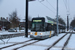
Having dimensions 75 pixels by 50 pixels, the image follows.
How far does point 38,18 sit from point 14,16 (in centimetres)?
3686

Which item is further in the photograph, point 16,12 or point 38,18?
point 16,12

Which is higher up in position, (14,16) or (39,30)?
(14,16)

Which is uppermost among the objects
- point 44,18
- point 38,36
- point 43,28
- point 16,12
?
point 16,12

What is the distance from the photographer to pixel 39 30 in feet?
57.1

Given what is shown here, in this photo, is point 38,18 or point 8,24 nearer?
point 38,18

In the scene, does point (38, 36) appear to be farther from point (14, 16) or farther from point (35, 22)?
point (14, 16)

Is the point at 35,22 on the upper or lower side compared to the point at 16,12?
lower

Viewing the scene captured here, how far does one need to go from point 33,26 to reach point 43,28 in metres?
1.53

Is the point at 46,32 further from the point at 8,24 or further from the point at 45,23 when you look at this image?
the point at 8,24

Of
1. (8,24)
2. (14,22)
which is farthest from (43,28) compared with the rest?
(8,24)

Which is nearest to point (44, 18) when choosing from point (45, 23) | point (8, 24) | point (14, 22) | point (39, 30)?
point (45, 23)

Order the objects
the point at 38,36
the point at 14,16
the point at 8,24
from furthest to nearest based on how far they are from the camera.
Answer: the point at 8,24 < the point at 14,16 < the point at 38,36

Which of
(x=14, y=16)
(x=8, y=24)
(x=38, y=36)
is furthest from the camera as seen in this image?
(x=8, y=24)

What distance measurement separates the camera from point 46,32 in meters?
18.0
